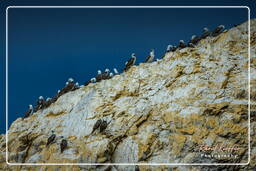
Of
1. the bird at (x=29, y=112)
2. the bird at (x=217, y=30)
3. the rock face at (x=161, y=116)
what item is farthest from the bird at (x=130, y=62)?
the bird at (x=29, y=112)

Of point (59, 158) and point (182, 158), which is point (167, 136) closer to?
point (182, 158)

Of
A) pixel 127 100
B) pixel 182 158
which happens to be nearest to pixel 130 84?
pixel 127 100

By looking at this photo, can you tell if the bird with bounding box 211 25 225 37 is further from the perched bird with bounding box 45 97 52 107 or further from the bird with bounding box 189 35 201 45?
the perched bird with bounding box 45 97 52 107

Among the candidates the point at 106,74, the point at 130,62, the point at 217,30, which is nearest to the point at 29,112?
the point at 106,74

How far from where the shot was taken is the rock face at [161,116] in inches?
407

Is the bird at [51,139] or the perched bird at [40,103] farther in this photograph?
the perched bird at [40,103]

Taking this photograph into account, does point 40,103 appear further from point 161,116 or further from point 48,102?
point 161,116

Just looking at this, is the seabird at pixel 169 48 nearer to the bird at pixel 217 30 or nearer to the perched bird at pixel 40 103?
the bird at pixel 217 30

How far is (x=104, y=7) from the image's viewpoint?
11.3 m

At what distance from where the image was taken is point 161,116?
429 inches

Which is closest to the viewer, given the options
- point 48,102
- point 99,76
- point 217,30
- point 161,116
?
point 161,116

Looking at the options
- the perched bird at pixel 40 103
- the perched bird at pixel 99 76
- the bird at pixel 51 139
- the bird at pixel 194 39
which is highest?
the bird at pixel 194 39

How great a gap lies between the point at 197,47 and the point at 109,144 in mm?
4295

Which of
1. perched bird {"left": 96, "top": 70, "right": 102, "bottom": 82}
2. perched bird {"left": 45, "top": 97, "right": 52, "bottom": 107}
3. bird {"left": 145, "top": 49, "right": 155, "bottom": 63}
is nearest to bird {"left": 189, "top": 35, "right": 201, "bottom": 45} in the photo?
bird {"left": 145, "top": 49, "right": 155, "bottom": 63}
